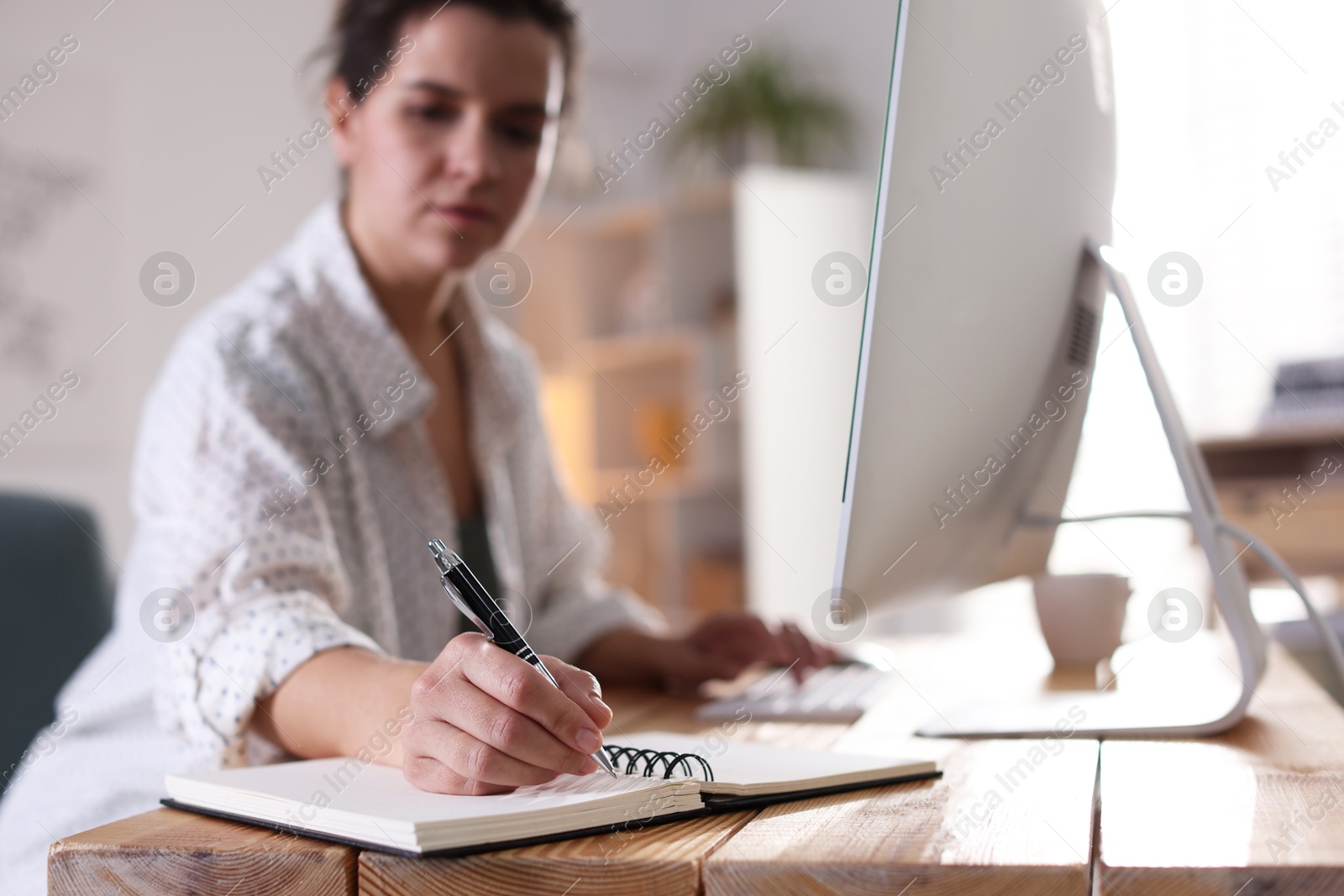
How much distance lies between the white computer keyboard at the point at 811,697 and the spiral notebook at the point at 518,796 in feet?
0.64

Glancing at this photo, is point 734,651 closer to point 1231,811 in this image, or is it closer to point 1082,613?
point 1082,613

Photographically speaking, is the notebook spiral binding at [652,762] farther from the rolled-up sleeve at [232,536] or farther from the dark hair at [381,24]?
the dark hair at [381,24]

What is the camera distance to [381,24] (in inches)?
46.8

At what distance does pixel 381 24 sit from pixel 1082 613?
924 millimetres

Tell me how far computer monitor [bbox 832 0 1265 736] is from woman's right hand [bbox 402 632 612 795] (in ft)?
0.56

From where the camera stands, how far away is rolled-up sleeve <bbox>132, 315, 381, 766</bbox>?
732 mm

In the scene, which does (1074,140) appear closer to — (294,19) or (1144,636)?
(1144,636)

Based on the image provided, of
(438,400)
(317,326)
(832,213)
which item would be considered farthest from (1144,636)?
(832,213)

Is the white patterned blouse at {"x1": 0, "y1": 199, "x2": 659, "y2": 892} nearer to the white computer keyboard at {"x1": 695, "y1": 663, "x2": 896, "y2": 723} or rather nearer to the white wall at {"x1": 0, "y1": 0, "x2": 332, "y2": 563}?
the white computer keyboard at {"x1": 695, "y1": 663, "x2": 896, "y2": 723}

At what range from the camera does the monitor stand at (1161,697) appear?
0.73m

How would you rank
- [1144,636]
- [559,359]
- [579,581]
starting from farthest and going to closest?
[559,359] < [579,581] < [1144,636]

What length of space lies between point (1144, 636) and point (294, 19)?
3.12 metres

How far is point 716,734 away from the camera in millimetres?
773

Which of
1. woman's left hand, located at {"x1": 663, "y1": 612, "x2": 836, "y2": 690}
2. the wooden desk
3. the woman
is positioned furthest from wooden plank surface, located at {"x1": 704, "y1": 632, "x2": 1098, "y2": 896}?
woman's left hand, located at {"x1": 663, "y1": 612, "x2": 836, "y2": 690}
